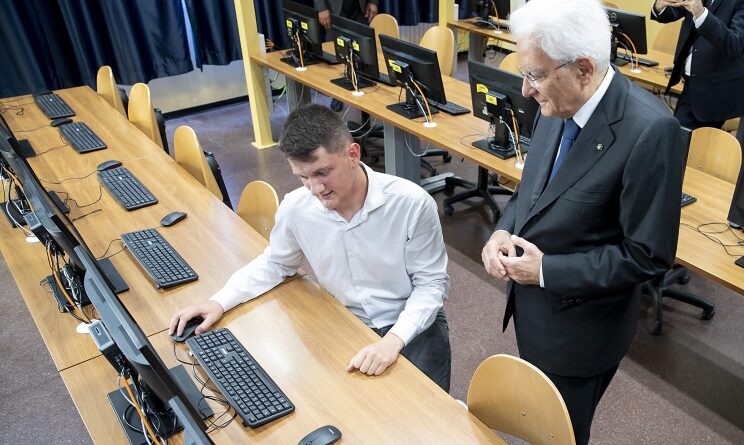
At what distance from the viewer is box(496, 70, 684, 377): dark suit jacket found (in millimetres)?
1390

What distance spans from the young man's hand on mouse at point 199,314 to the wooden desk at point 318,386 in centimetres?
3

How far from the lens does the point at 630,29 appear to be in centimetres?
423

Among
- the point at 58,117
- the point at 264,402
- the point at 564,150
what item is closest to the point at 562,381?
the point at 564,150

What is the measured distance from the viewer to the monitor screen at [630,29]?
4.16 meters

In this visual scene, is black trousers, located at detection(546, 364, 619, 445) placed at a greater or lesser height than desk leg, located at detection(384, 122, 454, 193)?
greater

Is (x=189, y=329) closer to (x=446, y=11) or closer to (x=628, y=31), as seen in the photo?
(x=628, y=31)

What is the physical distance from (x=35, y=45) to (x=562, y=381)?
510 centimetres

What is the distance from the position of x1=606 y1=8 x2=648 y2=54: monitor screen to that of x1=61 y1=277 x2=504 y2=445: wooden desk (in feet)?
10.6

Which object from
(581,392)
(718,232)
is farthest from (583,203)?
(718,232)

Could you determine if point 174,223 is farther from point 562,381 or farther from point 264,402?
point 562,381

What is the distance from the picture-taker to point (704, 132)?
287cm

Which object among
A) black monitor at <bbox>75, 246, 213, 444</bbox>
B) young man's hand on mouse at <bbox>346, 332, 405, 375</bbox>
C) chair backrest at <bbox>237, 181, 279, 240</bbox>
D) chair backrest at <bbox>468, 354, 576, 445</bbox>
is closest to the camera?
black monitor at <bbox>75, 246, 213, 444</bbox>

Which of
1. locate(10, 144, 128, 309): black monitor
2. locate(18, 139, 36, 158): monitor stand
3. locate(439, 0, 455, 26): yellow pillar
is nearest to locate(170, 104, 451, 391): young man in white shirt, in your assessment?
locate(10, 144, 128, 309): black monitor

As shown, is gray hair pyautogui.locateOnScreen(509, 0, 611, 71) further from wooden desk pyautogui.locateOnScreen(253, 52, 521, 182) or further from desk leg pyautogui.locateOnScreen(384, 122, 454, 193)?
desk leg pyautogui.locateOnScreen(384, 122, 454, 193)
